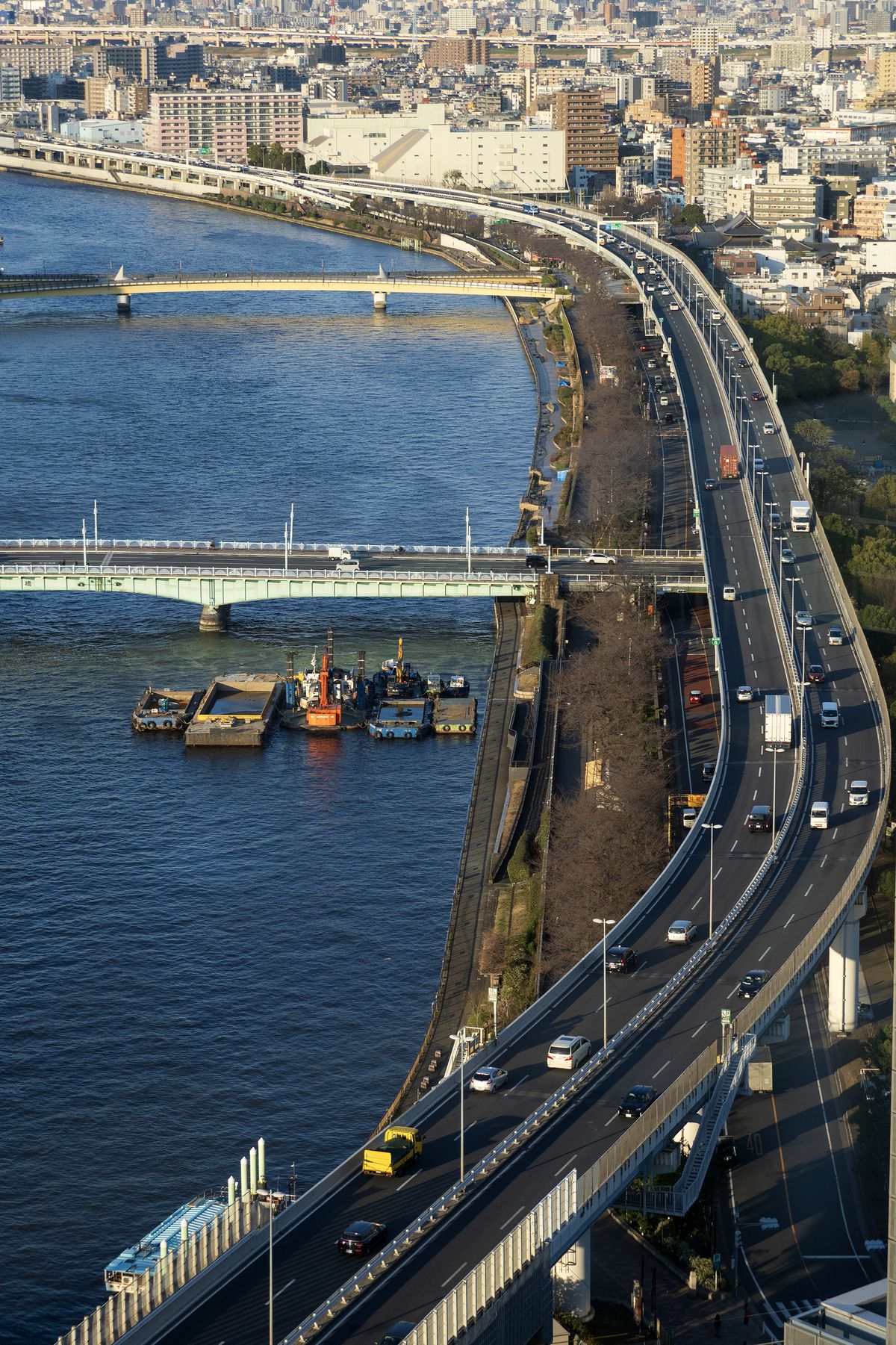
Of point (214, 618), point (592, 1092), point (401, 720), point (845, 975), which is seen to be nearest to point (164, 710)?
point (401, 720)

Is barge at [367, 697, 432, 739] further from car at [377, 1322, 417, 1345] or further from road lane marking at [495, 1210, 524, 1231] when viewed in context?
car at [377, 1322, 417, 1345]

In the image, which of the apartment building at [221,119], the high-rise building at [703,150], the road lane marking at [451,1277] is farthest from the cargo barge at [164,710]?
the apartment building at [221,119]

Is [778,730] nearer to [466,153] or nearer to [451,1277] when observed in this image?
[451,1277]

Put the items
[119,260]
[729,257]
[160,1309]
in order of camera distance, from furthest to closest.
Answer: [119,260] < [729,257] < [160,1309]

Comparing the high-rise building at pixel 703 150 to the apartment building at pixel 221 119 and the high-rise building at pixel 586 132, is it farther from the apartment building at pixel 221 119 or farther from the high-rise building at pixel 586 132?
the apartment building at pixel 221 119

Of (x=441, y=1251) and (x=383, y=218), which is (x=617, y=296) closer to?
(x=383, y=218)

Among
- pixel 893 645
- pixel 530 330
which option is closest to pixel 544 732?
pixel 893 645
